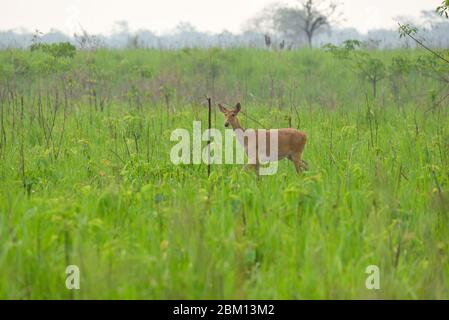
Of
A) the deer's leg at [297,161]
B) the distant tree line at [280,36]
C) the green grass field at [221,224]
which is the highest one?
the distant tree line at [280,36]

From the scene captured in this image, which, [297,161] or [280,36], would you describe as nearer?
[297,161]

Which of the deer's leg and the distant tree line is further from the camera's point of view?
the distant tree line

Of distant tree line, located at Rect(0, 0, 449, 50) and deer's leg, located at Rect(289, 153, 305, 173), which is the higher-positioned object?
→ distant tree line, located at Rect(0, 0, 449, 50)

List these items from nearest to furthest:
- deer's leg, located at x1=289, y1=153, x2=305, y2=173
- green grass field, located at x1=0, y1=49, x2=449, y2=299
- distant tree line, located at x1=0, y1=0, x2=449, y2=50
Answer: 1. green grass field, located at x1=0, y1=49, x2=449, y2=299
2. deer's leg, located at x1=289, y1=153, x2=305, y2=173
3. distant tree line, located at x1=0, y1=0, x2=449, y2=50

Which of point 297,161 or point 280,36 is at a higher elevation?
point 280,36

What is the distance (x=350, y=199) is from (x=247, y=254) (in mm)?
1357

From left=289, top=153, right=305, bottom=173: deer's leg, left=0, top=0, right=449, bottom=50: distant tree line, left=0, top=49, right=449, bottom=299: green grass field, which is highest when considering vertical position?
left=0, top=0, right=449, bottom=50: distant tree line

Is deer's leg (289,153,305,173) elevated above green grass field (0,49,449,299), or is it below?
above

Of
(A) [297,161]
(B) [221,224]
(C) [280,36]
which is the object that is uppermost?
(C) [280,36]

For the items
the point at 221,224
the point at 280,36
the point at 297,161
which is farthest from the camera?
the point at 280,36

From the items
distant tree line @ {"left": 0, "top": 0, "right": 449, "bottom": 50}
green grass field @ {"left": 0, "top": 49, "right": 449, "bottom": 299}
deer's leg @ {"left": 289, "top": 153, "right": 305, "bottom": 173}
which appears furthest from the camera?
distant tree line @ {"left": 0, "top": 0, "right": 449, "bottom": 50}

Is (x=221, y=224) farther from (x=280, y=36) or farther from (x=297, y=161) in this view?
(x=280, y=36)

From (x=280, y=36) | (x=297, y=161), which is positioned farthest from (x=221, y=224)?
(x=280, y=36)

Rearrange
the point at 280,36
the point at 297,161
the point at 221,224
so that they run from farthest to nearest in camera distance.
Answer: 1. the point at 280,36
2. the point at 297,161
3. the point at 221,224
